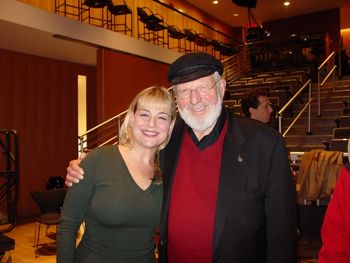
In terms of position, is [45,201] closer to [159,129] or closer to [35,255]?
[35,255]

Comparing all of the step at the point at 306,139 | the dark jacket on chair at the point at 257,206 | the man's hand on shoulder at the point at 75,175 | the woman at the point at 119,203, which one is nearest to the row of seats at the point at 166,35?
the step at the point at 306,139

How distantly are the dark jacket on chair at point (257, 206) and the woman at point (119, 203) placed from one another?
1.28 ft

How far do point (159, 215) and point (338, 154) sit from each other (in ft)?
8.85

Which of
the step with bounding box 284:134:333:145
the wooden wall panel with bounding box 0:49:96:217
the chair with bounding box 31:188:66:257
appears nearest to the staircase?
the step with bounding box 284:134:333:145

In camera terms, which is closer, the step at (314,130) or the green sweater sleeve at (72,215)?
the green sweater sleeve at (72,215)

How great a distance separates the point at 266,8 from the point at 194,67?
43.4 feet

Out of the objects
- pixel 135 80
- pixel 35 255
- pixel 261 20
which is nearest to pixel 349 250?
pixel 35 255

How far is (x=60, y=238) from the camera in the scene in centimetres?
167

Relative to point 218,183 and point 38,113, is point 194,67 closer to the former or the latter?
point 218,183

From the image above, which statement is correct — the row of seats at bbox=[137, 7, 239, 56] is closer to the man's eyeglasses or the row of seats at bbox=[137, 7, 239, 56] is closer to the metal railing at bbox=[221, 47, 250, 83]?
the metal railing at bbox=[221, 47, 250, 83]

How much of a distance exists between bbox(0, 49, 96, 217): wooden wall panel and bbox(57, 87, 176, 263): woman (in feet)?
20.9

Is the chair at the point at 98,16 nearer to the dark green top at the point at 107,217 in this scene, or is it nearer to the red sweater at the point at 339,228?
the dark green top at the point at 107,217

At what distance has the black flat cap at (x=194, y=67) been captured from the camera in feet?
5.47

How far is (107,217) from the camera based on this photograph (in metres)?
1.65
